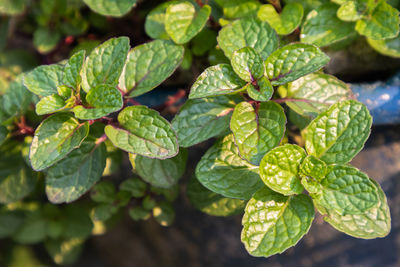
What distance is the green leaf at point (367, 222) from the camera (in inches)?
29.3

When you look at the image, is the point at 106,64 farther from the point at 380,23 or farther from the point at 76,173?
the point at 380,23

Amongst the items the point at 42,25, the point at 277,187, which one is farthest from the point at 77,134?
the point at 42,25

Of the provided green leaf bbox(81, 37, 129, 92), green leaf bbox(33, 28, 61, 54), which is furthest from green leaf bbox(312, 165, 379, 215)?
green leaf bbox(33, 28, 61, 54)

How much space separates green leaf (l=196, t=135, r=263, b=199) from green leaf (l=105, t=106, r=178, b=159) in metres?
0.10

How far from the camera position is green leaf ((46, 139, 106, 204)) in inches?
36.0

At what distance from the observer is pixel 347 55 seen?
1.16 metres

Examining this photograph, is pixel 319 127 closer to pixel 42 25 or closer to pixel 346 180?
pixel 346 180

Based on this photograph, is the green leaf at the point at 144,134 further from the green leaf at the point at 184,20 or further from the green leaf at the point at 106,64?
the green leaf at the point at 184,20

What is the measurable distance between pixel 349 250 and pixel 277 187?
20.2 inches

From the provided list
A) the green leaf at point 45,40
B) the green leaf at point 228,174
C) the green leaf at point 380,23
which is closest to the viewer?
the green leaf at point 228,174

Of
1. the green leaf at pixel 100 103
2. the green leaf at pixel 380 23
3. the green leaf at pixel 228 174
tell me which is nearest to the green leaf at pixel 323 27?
the green leaf at pixel 380 23

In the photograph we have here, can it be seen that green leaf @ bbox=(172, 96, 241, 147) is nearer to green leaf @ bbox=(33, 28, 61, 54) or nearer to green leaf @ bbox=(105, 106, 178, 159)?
green leaf @ bbox=(105, 106, 178, 159)

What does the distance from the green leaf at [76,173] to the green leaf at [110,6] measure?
35 centimetres

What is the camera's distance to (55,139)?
812mm
